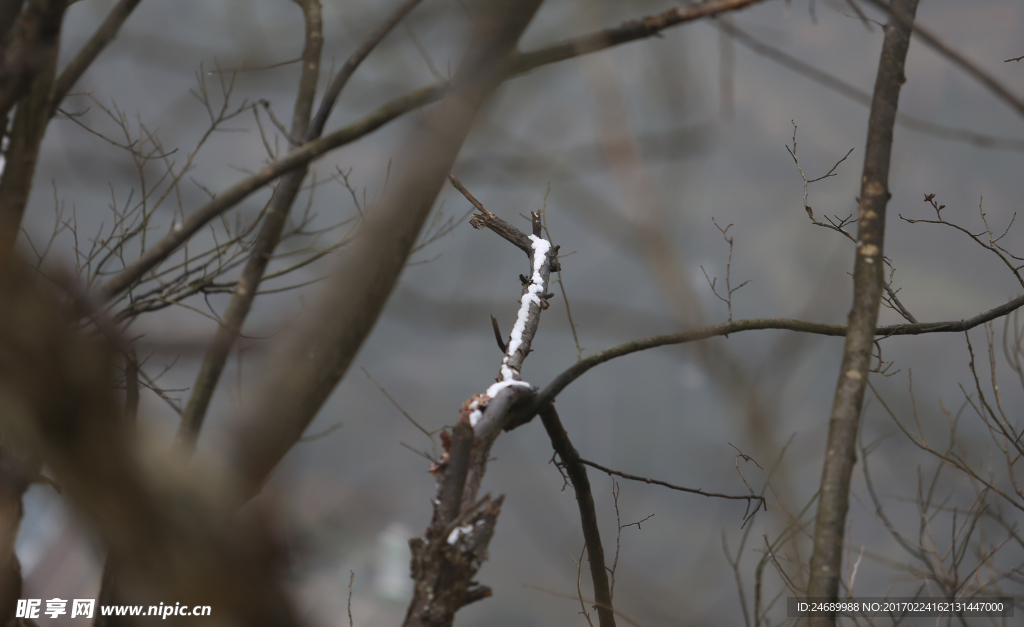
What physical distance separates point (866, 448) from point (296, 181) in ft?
8.07

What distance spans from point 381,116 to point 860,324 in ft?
3.64

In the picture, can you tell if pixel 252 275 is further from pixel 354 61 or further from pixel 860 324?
pixel 860 324

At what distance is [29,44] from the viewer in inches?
43.5

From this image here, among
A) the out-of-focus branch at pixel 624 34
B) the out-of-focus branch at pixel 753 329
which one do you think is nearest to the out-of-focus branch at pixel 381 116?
the out-of-focus branch at pixel 624 34

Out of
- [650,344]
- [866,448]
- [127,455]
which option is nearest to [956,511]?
[866,448]

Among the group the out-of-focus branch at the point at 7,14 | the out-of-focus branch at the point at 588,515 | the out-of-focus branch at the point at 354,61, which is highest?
the out-of-focus branch at the point at 354,61

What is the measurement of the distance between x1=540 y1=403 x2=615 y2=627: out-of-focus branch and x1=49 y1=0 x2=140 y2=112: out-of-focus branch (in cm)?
209

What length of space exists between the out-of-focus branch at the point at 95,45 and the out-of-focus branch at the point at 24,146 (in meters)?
0.53

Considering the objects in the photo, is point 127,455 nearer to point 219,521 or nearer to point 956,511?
point 219,521

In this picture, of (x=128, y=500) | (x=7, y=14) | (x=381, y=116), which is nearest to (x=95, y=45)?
(x=7, y=14)

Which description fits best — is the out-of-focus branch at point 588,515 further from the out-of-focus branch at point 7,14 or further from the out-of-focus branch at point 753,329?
the out-of-focus branch at point 7,14

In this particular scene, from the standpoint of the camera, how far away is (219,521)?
1.48 feet

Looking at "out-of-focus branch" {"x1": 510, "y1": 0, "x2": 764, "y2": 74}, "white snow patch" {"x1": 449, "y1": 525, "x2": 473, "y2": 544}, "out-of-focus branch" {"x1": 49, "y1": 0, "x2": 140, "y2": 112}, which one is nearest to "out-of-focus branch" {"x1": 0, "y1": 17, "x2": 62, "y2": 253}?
"out-of-focus branch" {"x1": 49, "y1": 0, "x2": 140, "y2": 112}

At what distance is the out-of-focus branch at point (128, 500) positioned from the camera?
1.42 ft
